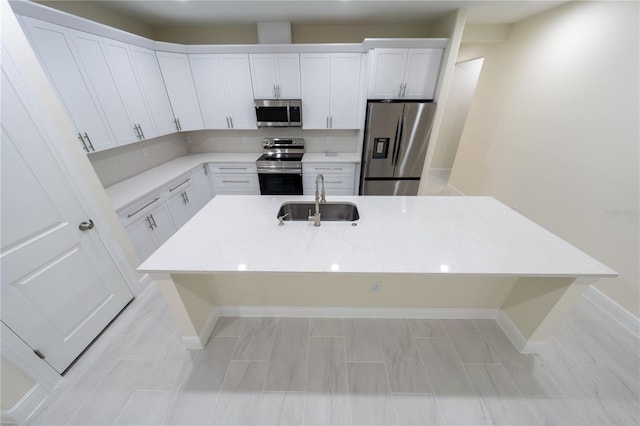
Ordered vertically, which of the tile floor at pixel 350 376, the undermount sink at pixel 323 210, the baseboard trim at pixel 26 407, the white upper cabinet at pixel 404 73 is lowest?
the tile floor at pixel 350 376

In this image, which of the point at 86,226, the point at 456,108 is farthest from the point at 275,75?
the point at 456,108

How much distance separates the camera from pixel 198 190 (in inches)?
128

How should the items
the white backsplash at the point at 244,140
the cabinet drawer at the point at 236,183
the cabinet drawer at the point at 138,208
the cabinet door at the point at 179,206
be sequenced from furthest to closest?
1. the white backsplash at the point at 244,140
2. the cabinet drawer at the point at 236,183
3. the cabinet door at the point at 179,206
4. the cabinet drawer at the point at 138,208

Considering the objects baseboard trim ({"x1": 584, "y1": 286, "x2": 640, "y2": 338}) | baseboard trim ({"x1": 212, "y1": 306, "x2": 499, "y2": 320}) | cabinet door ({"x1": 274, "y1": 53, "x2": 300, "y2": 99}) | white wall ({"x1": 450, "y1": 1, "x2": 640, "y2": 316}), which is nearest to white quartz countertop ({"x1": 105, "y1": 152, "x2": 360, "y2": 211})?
cabinet door ({"x1": 274, "y1": 53, "x2": 300, "y2": 99})

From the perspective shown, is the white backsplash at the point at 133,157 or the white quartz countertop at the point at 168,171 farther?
the white backsplash at the point at 133,157

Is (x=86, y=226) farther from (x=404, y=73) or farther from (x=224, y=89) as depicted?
(x=404, y=73)

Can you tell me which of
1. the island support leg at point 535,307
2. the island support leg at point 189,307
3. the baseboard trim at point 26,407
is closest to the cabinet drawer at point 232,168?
the island support leg at point 189,307

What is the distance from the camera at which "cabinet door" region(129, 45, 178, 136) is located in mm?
2520

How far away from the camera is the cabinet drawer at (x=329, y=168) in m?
3.40

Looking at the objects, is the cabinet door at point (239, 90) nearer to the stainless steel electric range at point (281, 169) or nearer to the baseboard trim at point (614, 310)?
the stainless steel electric range at point (281, 169)

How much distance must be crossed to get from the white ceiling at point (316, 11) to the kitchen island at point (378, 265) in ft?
7.47

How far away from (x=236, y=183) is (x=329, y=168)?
1.53 metres

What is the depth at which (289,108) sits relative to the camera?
10.6 feet

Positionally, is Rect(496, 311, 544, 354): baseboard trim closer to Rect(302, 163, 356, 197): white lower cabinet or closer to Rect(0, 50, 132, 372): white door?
Rect(302, 163, 356, 197): white lower cabinet
